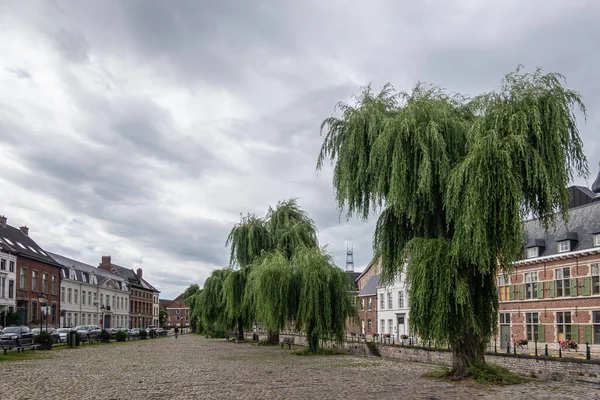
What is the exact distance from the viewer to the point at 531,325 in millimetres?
40531

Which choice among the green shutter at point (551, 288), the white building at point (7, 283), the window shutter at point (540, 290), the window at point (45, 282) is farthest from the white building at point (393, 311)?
the window at point (45, 282)

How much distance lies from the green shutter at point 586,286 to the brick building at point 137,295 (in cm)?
8324

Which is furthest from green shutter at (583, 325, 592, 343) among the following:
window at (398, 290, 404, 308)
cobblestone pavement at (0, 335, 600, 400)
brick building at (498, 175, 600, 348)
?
window at (398, 290, 404, 308)

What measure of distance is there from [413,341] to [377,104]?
22067 millimetres

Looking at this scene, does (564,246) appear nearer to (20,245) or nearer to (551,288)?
(551,288)

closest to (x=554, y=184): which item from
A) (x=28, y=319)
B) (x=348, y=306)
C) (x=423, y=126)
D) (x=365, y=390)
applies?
(x=423, y=126)

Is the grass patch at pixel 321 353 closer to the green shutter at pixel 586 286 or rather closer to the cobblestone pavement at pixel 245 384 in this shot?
the cobblestone pavement at pixel 245 384

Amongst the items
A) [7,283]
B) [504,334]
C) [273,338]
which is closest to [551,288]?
[504,334]

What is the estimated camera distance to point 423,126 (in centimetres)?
1648

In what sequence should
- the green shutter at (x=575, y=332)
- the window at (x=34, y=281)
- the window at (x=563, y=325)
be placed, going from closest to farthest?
the green shutter at (x=575, y=332) < the window at (x=563, y=325) < the window at (x=34, y=281)

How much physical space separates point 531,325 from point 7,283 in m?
44.6

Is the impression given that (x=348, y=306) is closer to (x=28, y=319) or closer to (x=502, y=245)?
(x=502, y=245)

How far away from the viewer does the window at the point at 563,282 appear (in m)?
37.4

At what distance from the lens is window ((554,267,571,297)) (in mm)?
37438
